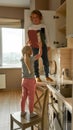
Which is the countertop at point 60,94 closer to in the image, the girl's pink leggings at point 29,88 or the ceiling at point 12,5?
the girl's pink leggings at point 29,88

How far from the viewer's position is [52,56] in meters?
3.31

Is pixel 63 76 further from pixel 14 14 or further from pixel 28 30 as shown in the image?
pixel 14 14

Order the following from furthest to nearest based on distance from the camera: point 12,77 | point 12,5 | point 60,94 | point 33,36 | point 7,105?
point 12,77 → point 12,5 → point 7,105 → point 33,36 → point 60,94

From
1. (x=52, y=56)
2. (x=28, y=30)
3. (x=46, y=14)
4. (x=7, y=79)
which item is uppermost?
(x=46, y=14)

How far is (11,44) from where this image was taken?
550 centimetres

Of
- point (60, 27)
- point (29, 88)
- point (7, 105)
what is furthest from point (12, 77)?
point (29, 88)

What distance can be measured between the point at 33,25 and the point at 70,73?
2.84 ft

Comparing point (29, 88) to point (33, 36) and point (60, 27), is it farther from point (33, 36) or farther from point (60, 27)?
point (60, 27)

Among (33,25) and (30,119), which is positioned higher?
(33,25)

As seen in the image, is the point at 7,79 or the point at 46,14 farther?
the point at 7,79

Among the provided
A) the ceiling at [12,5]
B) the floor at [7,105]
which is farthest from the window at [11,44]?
→ the floor at [7,105]

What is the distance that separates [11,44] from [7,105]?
204cm

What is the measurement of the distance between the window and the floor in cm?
96

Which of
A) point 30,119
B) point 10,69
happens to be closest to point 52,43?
point 30,119
